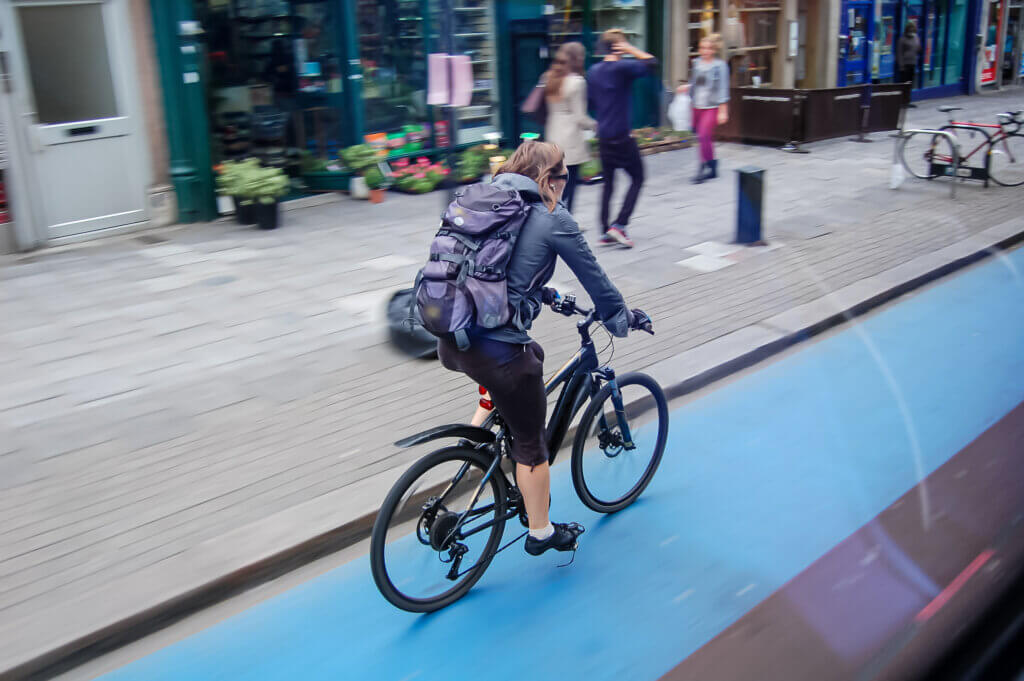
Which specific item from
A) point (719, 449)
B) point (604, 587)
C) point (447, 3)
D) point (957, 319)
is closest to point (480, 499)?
point (604, 587)

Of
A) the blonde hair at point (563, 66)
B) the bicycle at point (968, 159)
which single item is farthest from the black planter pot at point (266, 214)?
the bicycle at point (968, 159)

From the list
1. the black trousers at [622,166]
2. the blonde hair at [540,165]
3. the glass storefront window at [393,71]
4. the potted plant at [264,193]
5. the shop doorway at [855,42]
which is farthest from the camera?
the shop doorway at [855,42]

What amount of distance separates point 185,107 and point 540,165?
7487 mm

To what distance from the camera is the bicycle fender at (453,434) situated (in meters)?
3.34

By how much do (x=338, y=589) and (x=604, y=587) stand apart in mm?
1130

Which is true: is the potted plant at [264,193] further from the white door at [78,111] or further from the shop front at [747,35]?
the shop front at [747,35]

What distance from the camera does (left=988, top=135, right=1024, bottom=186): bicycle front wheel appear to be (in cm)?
1180

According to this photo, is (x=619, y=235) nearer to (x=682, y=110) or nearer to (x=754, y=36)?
(x=682, y=110)

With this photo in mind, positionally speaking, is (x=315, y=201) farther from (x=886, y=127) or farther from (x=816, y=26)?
(x=816, y=26)

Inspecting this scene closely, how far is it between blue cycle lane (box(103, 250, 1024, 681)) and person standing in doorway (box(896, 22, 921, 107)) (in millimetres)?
17330

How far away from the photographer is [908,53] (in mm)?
21172

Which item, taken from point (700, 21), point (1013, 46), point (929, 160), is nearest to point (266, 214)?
point (929, 160)

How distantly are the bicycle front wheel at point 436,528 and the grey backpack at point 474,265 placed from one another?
0.54 meters

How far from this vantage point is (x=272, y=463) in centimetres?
470
